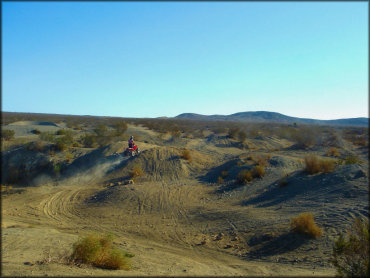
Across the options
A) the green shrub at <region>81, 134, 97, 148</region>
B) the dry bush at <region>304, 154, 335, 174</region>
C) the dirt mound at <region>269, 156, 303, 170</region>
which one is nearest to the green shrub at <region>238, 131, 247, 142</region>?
the dirt mound at <region>269, 156, 303, 170</region>

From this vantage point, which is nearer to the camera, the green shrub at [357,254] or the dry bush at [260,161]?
the green shrub at [357,254]

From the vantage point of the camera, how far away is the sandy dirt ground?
24.7 ft

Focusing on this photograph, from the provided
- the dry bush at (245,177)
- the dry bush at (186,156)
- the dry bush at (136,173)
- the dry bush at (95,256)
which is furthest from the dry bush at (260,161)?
the dry bush at (95,256)

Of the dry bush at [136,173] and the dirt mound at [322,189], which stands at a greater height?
the dirt mound at [322,189]

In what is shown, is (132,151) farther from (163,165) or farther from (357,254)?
(357,254)

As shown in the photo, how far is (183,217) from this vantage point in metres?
12.3

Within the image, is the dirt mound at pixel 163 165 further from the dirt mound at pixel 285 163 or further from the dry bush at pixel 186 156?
the dirt mound at pixel 285 163

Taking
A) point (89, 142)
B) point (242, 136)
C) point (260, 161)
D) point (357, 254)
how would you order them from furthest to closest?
point (242, 136) < point (89, 142) < point (260, 161) < point (357, 254)

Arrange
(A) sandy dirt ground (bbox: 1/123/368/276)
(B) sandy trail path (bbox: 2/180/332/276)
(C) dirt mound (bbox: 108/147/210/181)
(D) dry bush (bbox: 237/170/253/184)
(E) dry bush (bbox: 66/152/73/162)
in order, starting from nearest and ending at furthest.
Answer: (B) sandy trail path (bbox: 2/180/332/276) < (A) sandy dirt ground (bbox: 1/123/368/276) < (D) dry bush (bbox: 237/170/253/184) < (C) dirt mound (bbox: 108/147/210/181) < (E) dry bush (bbox: 66/152/73/162)

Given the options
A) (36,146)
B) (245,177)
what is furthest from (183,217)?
(36,146)

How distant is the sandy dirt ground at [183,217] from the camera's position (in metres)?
7.52

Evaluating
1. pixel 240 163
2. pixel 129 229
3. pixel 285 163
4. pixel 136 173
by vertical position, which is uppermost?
pixel 285 163

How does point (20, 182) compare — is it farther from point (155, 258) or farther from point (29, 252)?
point (155, 258)

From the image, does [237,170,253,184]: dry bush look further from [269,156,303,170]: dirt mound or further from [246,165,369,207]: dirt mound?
[269,156,303,170]: dirt mound
